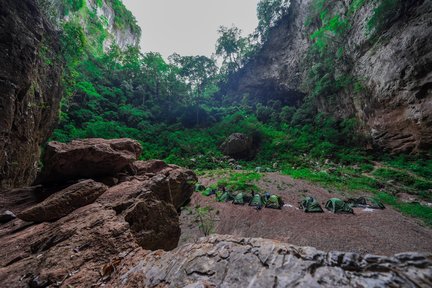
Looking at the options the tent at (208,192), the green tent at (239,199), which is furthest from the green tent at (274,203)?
the tent at (208,192)

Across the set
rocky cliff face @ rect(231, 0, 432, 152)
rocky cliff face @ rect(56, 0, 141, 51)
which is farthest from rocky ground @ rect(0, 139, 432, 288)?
rocky cliff face @ rect(56, 0, 141, 51)

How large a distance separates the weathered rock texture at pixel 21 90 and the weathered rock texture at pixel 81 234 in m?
1.36

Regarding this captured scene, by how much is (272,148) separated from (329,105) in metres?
7.47

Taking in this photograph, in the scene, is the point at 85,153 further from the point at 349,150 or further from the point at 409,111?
the point at 349,150

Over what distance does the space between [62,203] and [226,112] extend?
87.8ft

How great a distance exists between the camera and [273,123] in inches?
987

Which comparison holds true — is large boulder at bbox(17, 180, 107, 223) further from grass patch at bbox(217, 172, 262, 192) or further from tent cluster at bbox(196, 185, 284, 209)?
grass patch at bbox(217, 172, 262, 192)

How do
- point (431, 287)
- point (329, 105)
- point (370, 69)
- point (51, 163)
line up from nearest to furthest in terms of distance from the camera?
point (431, 287) < point (51, 163) < point (370, 69) < point (329, 105)

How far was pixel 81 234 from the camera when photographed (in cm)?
279

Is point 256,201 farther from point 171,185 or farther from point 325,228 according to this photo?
point 171,185

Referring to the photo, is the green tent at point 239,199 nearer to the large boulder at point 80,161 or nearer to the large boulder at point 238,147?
the large boulder at point 80,161

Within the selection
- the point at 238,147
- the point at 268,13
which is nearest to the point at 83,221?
the point at 238,147

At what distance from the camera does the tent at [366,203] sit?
7082 mm

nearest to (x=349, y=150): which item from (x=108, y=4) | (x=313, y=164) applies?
(x=313, y=164)
